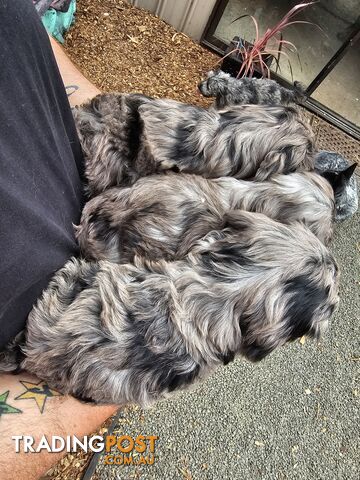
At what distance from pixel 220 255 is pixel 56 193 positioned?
0.59 m

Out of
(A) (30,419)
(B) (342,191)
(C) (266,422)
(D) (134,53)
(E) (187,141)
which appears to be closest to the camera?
(A) (30,419)

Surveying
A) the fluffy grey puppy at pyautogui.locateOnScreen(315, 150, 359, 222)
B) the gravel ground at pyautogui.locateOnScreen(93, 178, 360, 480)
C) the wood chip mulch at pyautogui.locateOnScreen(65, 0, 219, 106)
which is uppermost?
the fluffy grey puppy at pyautogui.locateOnScreen(315, 150, 359, 222)

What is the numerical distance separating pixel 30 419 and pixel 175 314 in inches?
24.2

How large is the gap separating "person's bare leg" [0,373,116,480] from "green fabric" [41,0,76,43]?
2.74 m

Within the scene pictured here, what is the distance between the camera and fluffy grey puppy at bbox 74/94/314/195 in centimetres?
159

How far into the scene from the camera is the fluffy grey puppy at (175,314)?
3.95 feet

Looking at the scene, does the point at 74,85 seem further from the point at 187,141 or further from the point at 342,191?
the point at 342,191

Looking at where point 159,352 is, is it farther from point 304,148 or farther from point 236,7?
point 236,7

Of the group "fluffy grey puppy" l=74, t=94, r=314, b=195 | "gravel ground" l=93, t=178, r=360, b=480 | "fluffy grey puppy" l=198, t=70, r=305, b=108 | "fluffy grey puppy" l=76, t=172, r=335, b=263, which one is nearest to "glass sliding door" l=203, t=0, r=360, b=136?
"fluffy grey puppy" l=198, t=70, r=305, b=108

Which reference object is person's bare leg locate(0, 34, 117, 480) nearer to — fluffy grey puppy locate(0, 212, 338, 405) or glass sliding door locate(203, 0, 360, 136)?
fluffy grey puppy locate(0, 212, 338, 405)

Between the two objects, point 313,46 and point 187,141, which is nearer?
point 187,141

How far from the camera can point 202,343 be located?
1.24 meters

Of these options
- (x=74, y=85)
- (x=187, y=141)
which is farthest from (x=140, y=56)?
(x=187, y=141)

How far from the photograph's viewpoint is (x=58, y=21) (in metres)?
3.44
